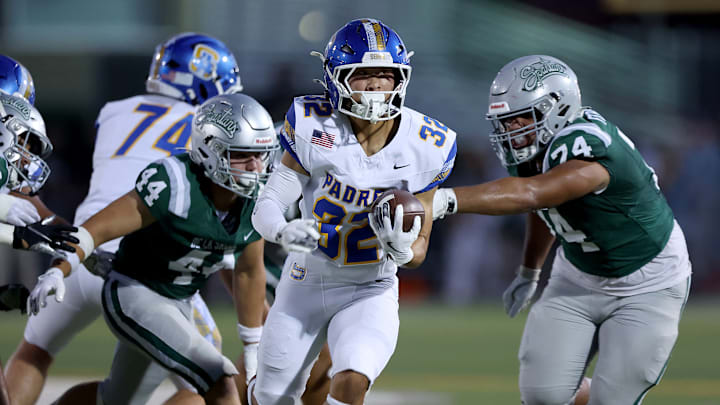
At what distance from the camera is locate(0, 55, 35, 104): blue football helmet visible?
15.1 ft

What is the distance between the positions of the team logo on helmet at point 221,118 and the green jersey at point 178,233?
19 centimetres

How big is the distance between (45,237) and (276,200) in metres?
0.89

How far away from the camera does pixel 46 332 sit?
4383 mm

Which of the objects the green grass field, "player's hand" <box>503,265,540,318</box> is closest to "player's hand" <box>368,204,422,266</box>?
"player's hand" <box>503,265,540,318</box>

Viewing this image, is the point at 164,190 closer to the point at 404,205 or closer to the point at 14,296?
the point at 14,296

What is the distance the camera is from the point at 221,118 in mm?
3957

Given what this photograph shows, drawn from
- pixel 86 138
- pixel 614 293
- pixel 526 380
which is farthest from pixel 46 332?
pixel 86 138

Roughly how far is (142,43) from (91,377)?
6.62 m

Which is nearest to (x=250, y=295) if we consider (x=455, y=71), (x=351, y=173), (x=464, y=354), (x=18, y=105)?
(x=351, y=173)

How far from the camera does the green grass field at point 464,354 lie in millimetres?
5906

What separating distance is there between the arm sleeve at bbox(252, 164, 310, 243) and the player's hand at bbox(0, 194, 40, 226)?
0.91 m

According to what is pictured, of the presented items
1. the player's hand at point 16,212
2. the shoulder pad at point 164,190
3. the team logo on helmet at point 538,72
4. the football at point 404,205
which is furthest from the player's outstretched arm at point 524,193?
the player's hand at point 16,212

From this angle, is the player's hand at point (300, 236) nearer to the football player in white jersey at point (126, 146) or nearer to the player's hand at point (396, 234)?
the player's hand at point (396, 234)

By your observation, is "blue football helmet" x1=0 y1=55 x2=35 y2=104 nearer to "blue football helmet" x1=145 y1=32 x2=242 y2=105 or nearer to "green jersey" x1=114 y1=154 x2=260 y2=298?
"blue football helmet" x1=145 y1=32 x2=242 y2=105
